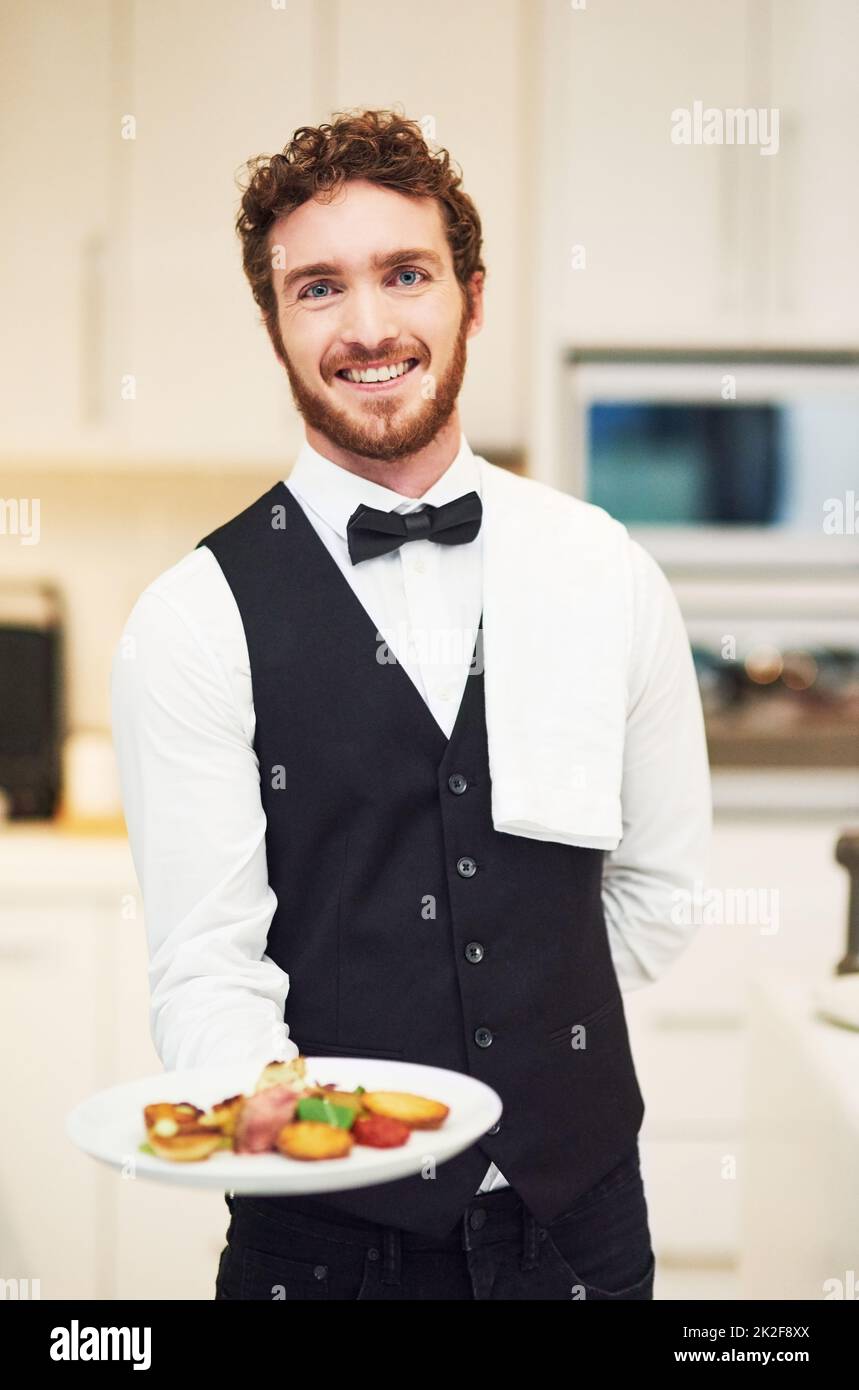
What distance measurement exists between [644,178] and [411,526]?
1.24 metres

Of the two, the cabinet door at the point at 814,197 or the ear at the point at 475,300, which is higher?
the cabinet door at the point at 814,197

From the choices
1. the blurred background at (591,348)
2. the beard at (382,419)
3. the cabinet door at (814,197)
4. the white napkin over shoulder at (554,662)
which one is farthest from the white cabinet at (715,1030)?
the beard at (382,419)

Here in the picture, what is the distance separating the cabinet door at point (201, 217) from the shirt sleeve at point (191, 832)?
1.31 meters

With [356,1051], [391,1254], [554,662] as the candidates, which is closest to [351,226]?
[554,662]

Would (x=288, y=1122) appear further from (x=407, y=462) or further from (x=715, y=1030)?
(x=715, y=1030)

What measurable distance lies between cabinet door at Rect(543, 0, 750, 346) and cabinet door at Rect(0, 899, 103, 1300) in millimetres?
1212

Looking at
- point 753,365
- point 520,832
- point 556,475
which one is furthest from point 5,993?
point 753,365

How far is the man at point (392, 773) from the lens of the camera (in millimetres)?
1085

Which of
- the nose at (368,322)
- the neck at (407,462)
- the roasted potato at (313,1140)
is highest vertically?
the nose at (368,322)

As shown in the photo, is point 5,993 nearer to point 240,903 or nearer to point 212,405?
point 212,405

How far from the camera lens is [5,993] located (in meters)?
2.17

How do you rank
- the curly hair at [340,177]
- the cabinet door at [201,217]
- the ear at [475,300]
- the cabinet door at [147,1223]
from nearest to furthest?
the curly hair at [340,177] → the ear at [475,300] → the cabinet door at [147,1223] → the cabinet door at [201,217]

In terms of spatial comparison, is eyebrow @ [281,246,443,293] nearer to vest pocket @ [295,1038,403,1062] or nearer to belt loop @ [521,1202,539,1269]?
vest pocket @ [295,1038,403,1062]

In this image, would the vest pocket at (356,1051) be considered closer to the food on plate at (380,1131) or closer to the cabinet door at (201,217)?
the food on plate at (380,1131)
